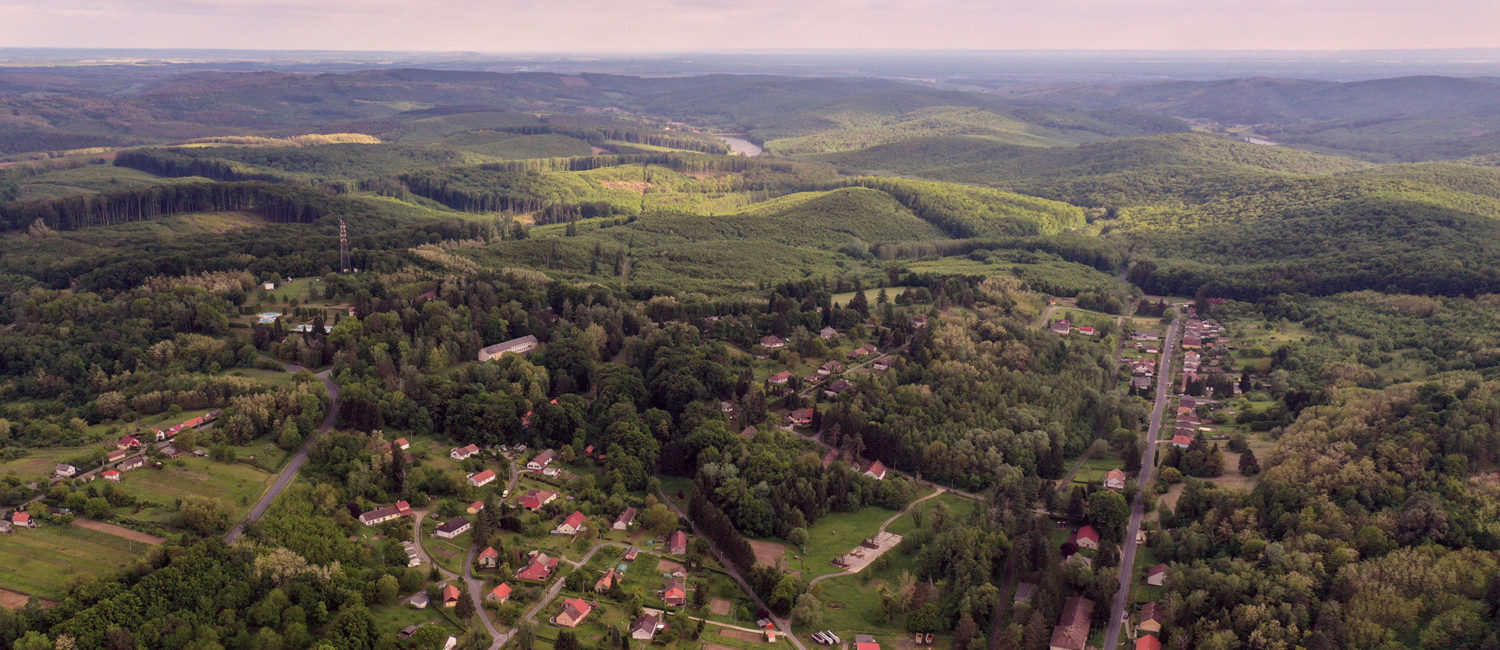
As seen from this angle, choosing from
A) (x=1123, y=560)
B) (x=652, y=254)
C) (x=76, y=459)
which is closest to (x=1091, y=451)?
(x=1123, y=560)

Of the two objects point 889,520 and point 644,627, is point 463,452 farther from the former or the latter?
point 889,520

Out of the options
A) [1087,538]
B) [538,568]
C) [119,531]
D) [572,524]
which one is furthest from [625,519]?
[1087,538]

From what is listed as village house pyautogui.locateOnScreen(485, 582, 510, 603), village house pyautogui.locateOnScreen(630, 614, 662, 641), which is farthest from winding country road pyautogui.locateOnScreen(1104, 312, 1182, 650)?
village house pyautogui.locateOnScreen(485, 582, 510, 603)

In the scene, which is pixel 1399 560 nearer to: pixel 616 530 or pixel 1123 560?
pixel 1123 560

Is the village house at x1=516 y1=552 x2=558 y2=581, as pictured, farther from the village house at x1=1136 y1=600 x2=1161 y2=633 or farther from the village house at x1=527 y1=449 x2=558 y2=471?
the village house at x1=1136 y1=600 x2=1161 y2=633

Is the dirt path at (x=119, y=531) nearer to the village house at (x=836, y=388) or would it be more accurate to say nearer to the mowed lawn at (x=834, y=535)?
the mowed lawn at (x=834, y=535)

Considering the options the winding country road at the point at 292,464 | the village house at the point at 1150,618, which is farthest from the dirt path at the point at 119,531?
the village house at the point at 1150,618

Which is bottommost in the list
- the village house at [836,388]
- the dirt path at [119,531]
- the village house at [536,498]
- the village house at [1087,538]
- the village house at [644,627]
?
the village house at [644,627]
